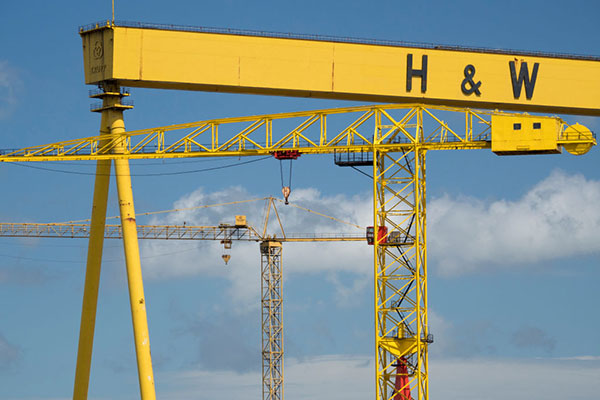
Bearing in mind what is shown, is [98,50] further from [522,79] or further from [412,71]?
[522,79]

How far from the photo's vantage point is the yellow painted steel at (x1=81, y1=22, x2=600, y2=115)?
233 ft

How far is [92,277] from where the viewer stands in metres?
75.0

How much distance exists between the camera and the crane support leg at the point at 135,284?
69750mm

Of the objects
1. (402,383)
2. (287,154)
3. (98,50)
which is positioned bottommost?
(402,383)

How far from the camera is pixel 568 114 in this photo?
76750mm

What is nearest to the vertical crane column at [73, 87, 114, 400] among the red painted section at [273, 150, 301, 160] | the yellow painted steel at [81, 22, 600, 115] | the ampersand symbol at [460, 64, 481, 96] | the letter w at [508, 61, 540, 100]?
the yellow painted steel at [81, 22, 600, 115]

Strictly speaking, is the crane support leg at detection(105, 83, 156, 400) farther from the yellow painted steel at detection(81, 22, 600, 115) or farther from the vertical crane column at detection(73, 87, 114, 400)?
the yellow painted steel at detection(81, 22, 600, 115)

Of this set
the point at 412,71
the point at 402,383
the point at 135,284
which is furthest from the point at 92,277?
the point at 412,71

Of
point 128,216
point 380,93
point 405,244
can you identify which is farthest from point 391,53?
point 128,216

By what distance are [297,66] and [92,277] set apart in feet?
60.0

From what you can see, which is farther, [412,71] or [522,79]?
[522,79]

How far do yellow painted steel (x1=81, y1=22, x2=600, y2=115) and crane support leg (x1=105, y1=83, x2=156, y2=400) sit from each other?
18.7ft

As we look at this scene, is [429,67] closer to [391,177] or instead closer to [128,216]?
[391,177]

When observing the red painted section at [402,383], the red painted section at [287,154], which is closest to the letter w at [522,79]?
the red painted section at [287,154]
